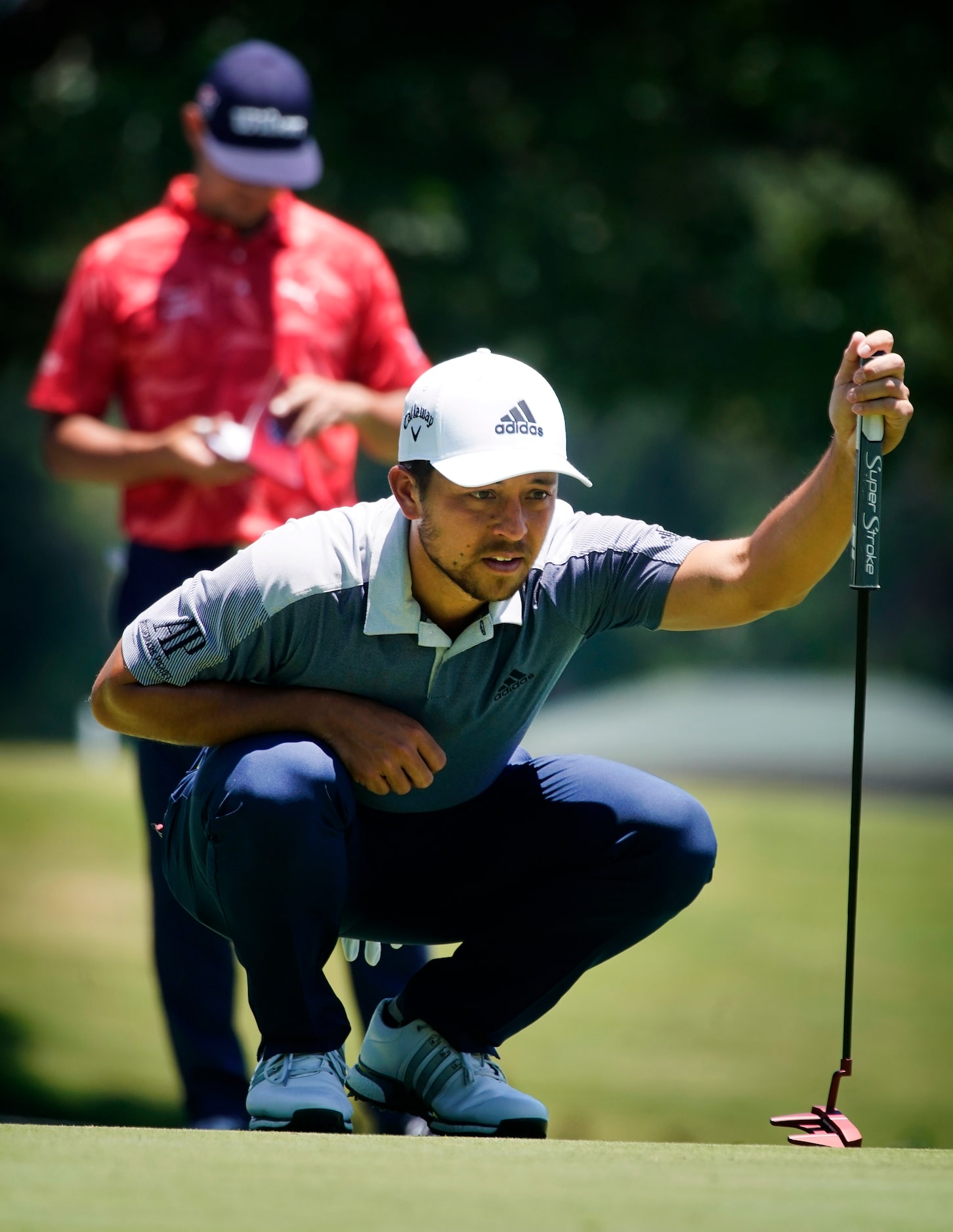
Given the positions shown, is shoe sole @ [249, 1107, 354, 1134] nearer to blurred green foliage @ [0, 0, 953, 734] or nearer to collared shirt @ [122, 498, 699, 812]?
collared shirt @ [122, 498, 699, 812]

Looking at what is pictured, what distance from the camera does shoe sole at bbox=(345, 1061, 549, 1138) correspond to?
9.00ft

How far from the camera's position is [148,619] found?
2676 mm

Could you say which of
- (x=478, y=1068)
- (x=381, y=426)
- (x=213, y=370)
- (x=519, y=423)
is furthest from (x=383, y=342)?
(x=478, y=1068)

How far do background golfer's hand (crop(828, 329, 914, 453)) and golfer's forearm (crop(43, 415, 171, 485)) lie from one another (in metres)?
1.55

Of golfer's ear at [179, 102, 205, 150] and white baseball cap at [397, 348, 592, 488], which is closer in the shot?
white baseball cap at [397, 348, 592, 488]

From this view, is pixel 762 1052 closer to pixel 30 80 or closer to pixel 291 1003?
pixel 291 1003

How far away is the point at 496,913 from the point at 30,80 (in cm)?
471

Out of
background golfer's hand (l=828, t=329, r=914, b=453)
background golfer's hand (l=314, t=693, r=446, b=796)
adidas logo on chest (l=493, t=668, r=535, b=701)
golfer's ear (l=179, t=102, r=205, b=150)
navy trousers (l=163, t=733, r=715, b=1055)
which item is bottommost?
navy trousers (l=163, t=733, r=715, b=1055)

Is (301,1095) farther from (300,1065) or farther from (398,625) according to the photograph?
(398,625)

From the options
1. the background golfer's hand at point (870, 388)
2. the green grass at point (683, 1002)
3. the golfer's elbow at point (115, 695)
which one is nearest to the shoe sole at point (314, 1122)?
the golfer's elbow at point (115, 695)

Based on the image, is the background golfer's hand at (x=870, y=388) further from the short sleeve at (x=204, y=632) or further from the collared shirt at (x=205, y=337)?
the collared shirt at (x=205, y=337)

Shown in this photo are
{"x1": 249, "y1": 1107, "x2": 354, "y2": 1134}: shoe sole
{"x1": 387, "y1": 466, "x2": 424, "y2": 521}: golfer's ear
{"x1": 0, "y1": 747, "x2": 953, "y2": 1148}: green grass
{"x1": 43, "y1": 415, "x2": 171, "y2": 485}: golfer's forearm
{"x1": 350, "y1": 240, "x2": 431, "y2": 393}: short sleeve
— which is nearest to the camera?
{"x1": 249, "y1": 1107, "x2": 354, "y2": 1134}: shoe sole

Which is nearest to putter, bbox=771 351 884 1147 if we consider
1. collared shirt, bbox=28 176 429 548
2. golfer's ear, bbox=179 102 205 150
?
collared shirt, bbox=28 176 429 548

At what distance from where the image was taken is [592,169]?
22.2 feet
